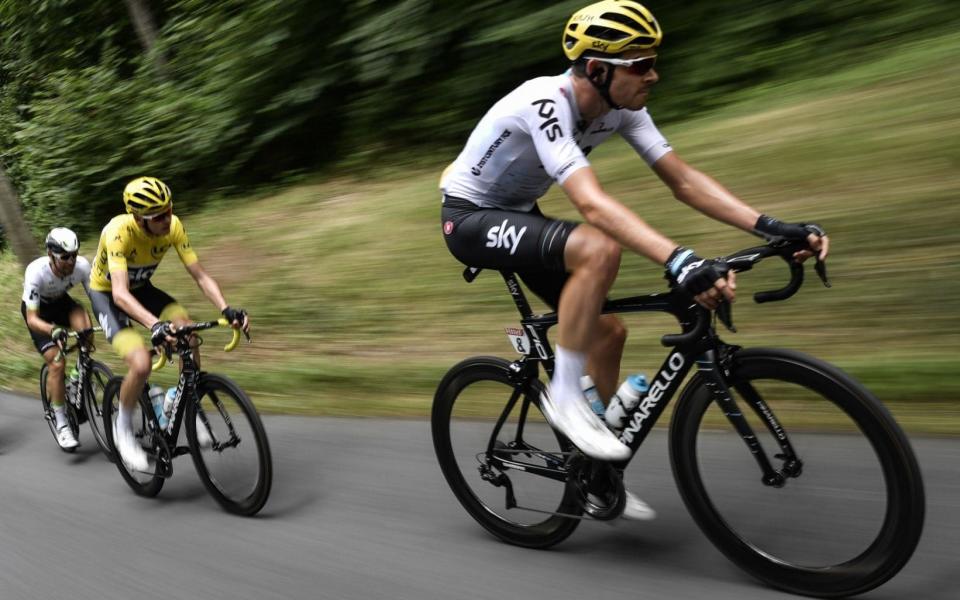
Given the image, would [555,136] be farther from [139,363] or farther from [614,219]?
[139,363]

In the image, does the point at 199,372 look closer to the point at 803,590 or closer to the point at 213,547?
the point at 213,547

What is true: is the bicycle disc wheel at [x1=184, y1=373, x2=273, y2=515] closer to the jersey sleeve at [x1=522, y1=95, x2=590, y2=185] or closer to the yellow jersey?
the yellow jersey

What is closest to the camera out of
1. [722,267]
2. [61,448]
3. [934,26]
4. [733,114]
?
[722,267]

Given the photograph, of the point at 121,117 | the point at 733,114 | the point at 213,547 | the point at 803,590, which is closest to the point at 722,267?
the point at 803,590

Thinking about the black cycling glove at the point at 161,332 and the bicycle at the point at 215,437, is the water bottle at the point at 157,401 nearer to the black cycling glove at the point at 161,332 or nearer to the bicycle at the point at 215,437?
the bicycle at the point at 215,437

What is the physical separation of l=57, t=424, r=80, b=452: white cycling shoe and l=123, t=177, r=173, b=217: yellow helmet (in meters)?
2.70

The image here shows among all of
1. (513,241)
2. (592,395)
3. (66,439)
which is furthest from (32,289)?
(592,395)

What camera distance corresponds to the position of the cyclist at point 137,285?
5.16m

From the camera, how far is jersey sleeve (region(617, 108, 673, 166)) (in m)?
3.50

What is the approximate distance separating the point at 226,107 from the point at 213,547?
34.5 ft

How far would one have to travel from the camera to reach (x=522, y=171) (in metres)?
3.51

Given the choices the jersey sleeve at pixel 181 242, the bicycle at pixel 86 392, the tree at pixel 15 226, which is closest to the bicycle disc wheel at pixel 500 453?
the jersey sleeve at pixel 181 242

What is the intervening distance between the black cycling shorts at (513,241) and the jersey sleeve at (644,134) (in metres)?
0.50

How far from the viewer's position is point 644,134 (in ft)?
11.6
